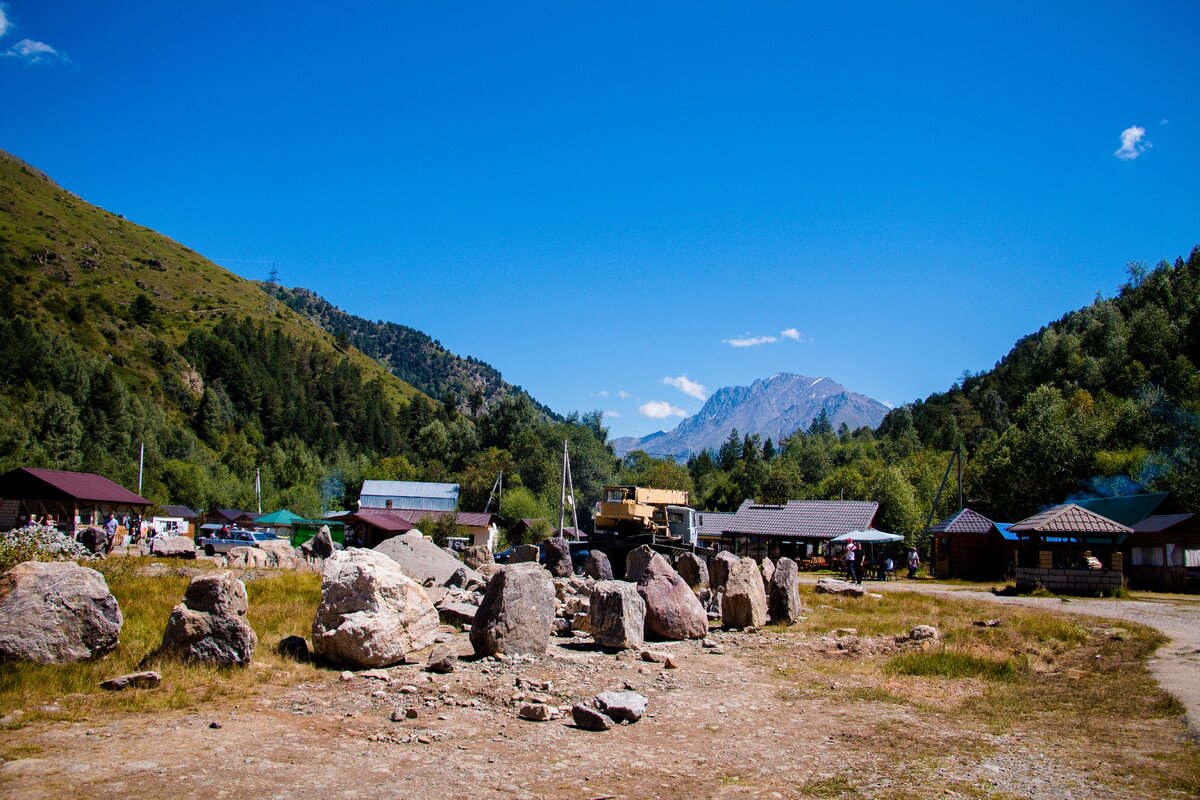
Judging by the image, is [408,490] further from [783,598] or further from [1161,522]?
[783,598]

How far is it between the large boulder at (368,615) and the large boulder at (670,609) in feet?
16.1

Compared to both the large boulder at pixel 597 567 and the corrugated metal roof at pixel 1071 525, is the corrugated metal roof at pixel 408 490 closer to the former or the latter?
the large boulder at pixel 597 567

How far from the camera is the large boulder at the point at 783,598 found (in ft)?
64.4

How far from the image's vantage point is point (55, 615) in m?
10.4

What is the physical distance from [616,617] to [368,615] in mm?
4699

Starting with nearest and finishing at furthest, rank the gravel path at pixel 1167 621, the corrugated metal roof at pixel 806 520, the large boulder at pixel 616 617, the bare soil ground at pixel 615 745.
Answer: the bare soil ground at pixel 615 745, the gravel path at pixel 1167 621, the large boulder at pixel 616 617, the corrugated metal roof at pixel 806 520

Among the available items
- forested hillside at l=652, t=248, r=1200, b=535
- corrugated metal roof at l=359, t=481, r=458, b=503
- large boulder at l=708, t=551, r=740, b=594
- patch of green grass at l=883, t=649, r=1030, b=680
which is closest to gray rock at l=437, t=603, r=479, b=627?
large boulder at l=708, t=551, r=740, b=594

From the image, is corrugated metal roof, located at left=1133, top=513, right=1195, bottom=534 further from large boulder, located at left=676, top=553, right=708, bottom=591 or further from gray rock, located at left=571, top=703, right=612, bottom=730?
gray rock, located at left=571, top=703, right=612, bottom=730

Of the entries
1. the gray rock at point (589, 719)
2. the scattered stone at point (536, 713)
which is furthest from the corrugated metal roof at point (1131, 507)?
the scattered stone at point (536, 713)

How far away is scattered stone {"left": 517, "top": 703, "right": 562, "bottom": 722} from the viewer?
921cm

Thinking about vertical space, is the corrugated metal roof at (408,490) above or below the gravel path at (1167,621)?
above

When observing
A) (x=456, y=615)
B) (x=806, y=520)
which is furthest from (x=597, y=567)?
(x=806, y=520)

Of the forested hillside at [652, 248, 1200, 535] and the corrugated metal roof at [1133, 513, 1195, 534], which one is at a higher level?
the forested hillside at [652, 248, 1200, 535]

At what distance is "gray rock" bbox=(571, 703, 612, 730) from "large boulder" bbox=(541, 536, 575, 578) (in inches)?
940
